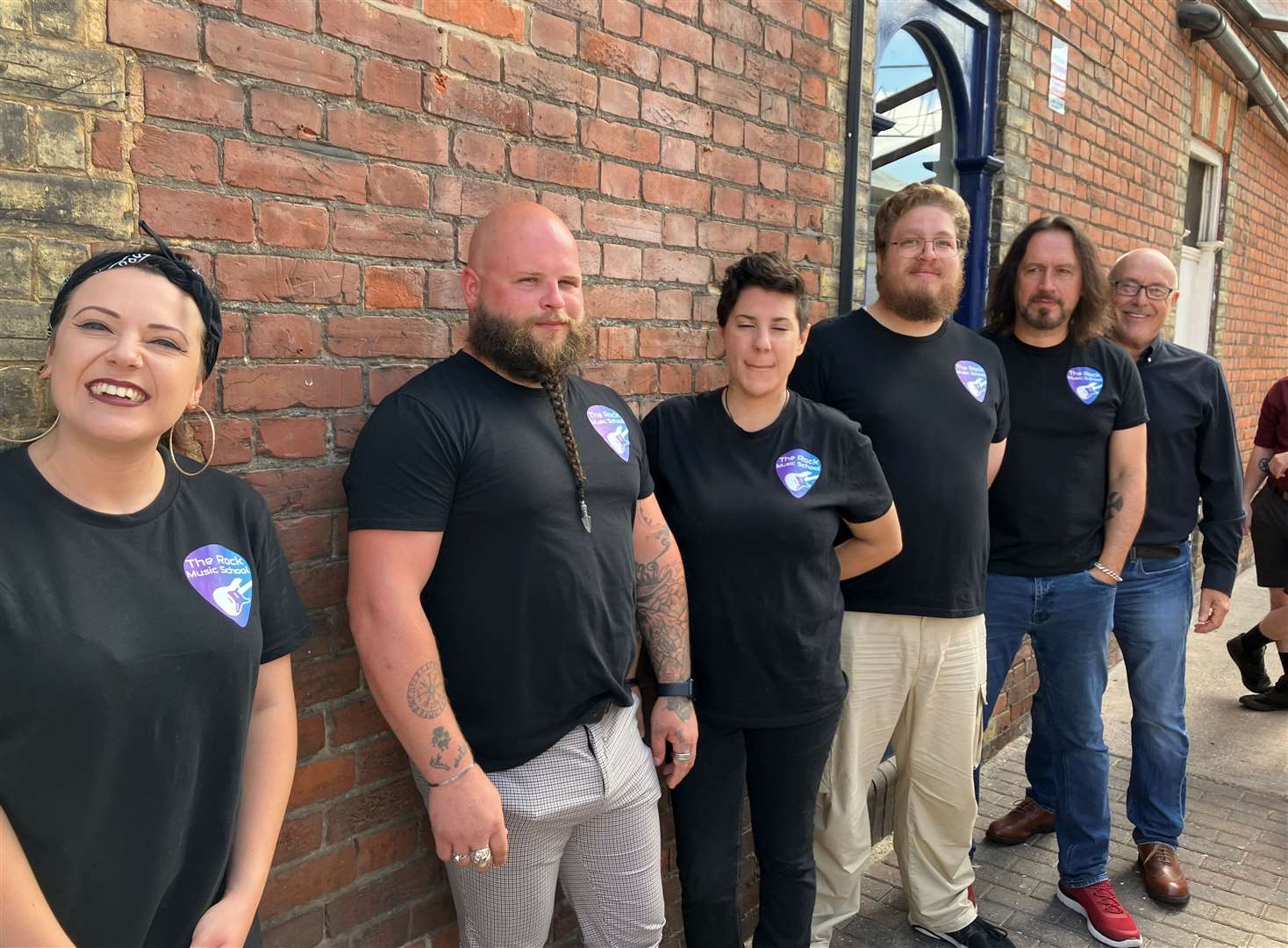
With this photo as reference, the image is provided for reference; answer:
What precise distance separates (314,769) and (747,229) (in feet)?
6.35

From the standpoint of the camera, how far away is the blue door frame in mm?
3975

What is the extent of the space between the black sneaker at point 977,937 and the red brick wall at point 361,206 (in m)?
1.28

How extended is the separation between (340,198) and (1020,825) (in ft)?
10.8

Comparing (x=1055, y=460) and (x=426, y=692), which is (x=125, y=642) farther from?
(x=1055, y=460)

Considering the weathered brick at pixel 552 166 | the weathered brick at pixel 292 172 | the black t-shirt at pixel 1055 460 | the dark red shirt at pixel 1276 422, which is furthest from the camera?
the dark red shirt at pixel 1276 422

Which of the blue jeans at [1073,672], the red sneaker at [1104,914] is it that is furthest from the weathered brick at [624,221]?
the red sneaker at [1104,914]

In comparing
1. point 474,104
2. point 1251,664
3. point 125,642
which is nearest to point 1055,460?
point 474,104

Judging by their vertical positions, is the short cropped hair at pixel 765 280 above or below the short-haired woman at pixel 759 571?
above

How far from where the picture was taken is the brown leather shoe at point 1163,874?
3.34 meters

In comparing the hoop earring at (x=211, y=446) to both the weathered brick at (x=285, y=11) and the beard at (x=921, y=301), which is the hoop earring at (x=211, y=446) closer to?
the weathered brick at (x=285, y=11)

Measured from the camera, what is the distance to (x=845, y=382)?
284 cm

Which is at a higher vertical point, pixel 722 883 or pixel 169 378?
pixel 169 378

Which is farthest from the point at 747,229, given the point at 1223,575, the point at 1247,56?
the point at 1247,56

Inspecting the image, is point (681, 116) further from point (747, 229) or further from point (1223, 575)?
point (1223, 575)
